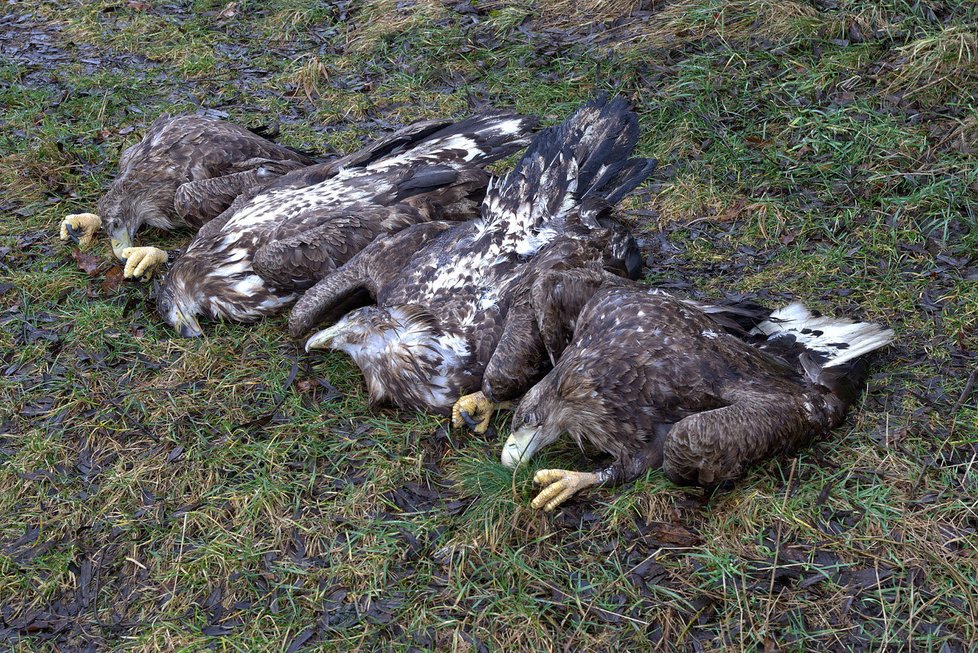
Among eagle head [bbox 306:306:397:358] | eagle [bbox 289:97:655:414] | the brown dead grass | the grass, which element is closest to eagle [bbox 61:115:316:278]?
the grass

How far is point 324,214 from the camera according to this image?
4906 millimetres

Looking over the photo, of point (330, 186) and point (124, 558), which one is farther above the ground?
point (330, 186)

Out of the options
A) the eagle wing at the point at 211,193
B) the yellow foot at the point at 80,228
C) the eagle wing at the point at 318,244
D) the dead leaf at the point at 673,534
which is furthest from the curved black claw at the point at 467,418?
the yellow foot at the point at 80,228

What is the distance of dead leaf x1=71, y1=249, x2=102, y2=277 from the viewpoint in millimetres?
5270

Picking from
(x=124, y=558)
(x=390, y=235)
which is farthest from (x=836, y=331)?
(x=124, y=558)

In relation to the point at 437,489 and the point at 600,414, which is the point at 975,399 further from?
the point at 437,489

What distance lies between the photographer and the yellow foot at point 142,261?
5.14 metres

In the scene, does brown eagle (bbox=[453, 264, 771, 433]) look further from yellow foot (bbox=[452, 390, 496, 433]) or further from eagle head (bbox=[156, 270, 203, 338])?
eagle head (bbox=[156, 270, 203, 338])

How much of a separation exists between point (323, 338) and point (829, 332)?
2.35 m

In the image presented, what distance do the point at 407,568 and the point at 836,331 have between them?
209 centimetres

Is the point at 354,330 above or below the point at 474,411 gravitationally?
above

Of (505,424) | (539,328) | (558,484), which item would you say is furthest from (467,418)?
(558,484)

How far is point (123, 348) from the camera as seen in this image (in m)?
4.76

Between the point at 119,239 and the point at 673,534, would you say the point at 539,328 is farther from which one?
the point at 119,239
